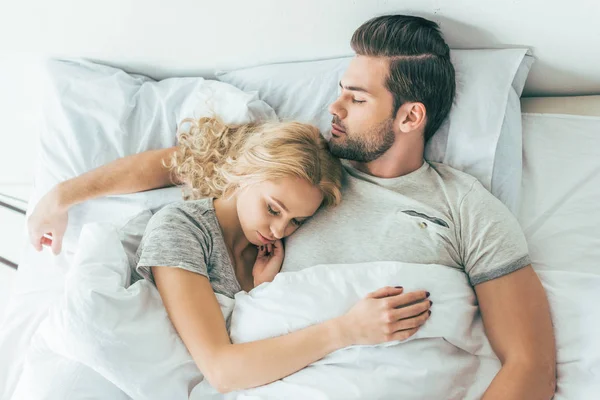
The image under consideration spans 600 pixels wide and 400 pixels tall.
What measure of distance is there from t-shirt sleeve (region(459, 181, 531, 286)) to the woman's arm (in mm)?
144

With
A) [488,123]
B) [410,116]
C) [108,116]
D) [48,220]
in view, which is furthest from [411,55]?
[48,220]

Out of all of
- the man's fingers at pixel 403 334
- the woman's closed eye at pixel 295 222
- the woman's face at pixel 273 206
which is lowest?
the man's fingers at pixel 403 334

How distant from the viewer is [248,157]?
122cm

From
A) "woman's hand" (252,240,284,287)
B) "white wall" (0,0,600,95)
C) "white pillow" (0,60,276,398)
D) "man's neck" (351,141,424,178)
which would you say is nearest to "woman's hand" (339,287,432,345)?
"woman's hand" (252,240,284,287)

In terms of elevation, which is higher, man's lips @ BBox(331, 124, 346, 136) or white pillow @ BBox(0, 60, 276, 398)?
man's lips @ BBox(331, 124, 346, 136)

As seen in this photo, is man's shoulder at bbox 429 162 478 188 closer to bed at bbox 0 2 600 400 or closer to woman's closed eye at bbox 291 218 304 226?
bed at bbox 0 2 600 400

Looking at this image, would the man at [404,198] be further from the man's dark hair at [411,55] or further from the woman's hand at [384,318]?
the woman's hand at [384,318]

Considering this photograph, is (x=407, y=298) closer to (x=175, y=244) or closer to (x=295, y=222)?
(x=295, y=222)

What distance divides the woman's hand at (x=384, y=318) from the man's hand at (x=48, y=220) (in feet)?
2.23

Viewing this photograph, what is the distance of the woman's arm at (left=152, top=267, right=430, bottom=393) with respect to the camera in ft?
3.39

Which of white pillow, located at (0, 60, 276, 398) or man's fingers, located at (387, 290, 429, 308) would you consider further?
white pillow, located at (0, 60, 276, 398)

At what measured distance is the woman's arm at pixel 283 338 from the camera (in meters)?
1.03

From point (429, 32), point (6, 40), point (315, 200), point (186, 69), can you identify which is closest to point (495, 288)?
point (315, 200)

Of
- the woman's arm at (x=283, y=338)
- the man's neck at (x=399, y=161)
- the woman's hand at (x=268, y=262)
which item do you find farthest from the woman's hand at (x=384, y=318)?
the man's neck at (x=399, y=161)
